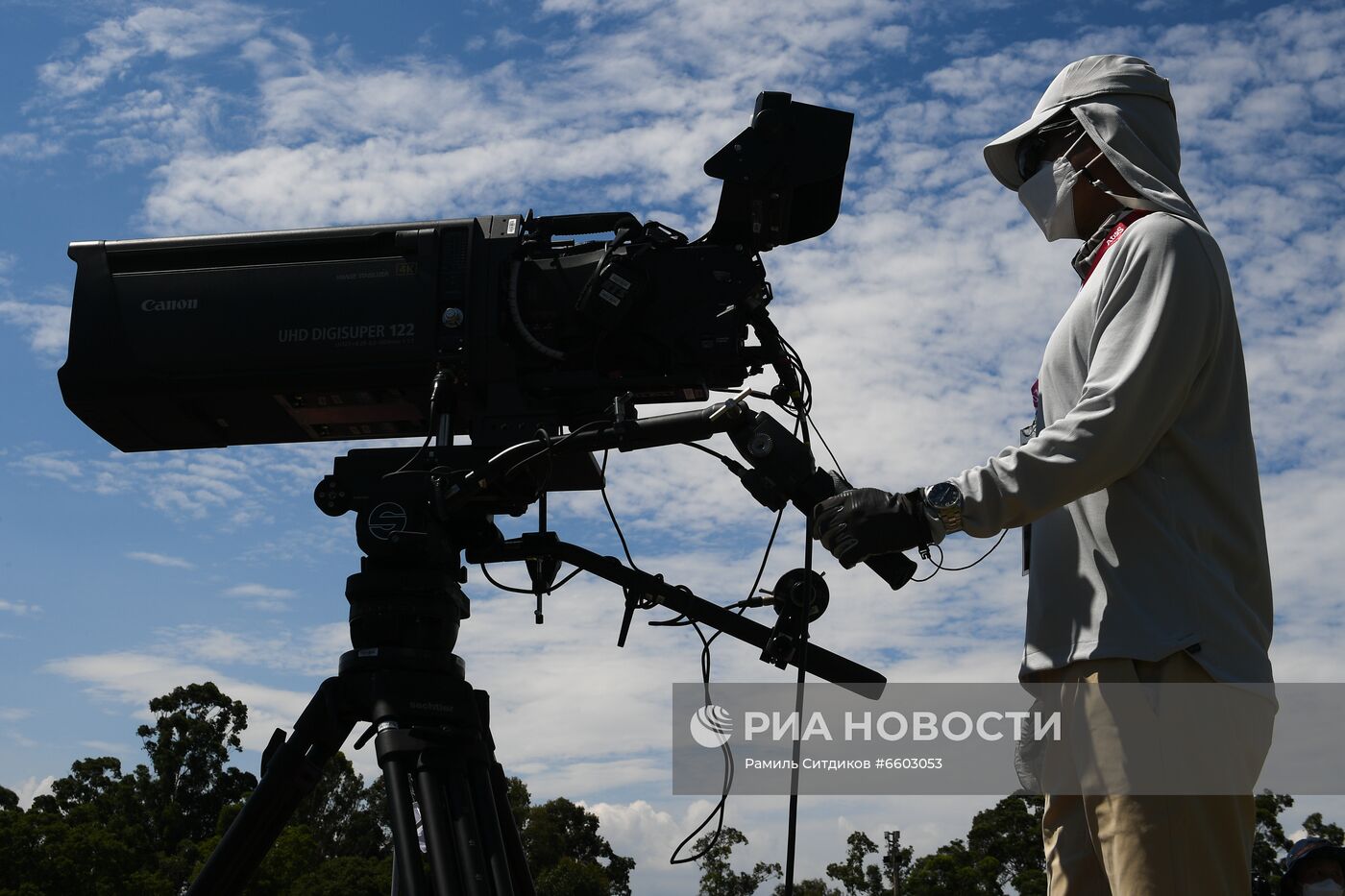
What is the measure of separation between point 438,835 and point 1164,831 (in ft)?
5.99

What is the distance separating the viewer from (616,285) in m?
3.84

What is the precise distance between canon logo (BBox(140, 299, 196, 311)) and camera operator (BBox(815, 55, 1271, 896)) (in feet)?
8.35

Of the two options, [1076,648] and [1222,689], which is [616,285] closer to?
[1076,648]

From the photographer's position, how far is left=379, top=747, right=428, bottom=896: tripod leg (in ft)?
10.1

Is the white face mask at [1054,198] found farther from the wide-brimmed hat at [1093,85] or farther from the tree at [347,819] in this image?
the tree at [347,819]

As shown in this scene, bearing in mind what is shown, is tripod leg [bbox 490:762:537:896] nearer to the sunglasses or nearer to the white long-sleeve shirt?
the white long-sleeve shirt

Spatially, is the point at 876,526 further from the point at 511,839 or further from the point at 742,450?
the point at 511,839

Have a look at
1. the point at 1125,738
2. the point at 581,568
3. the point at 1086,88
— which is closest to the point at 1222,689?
the point at 1125,738

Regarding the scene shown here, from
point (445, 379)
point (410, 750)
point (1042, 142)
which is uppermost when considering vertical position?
point (1042, 142)

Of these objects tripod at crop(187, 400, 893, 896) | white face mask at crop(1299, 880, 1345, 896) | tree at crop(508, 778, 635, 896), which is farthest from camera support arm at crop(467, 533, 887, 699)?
tree at crop(508, 778, 635, 896)

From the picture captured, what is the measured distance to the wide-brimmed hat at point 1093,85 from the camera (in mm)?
2947

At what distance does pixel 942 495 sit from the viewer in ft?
8.49

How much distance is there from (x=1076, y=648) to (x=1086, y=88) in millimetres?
1420

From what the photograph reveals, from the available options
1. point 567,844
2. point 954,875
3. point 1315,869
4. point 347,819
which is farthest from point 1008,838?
point 1315,869
